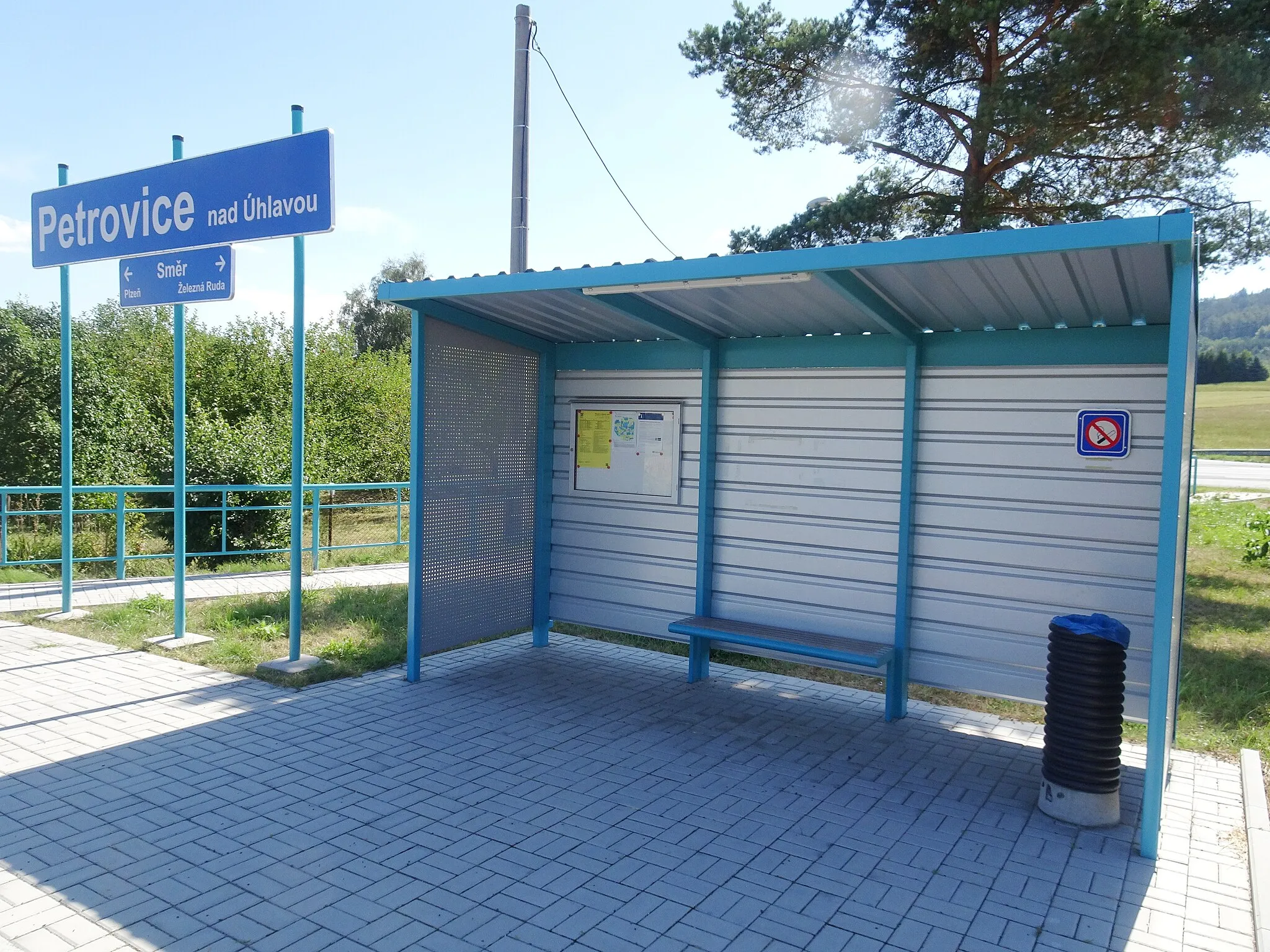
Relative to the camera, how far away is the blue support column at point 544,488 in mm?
7867

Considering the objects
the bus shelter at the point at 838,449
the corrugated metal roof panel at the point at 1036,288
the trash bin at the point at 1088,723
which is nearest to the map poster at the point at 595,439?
the bus shelter at the point at 838,449

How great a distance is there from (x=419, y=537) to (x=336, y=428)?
15419mm

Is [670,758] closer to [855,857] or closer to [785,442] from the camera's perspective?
[855,857]

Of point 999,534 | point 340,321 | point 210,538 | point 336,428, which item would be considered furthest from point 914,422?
point 340,321

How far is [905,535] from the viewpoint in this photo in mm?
6117

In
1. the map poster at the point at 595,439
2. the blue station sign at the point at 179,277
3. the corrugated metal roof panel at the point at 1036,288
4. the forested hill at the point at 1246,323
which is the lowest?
the map poster at the point at 595,439

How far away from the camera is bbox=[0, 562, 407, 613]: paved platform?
9.26 metres

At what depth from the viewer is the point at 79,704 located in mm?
6090

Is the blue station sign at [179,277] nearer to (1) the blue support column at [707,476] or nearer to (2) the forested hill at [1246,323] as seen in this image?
(1) the blue support column at [707,476]

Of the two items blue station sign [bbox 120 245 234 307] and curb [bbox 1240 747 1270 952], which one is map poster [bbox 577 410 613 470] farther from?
curb [bbox 1240 747 1270 952]

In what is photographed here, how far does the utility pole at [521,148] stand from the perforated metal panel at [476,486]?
251 centimetres

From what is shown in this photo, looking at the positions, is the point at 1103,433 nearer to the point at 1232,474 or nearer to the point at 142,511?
the point at 142,511

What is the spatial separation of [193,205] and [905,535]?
5.92m

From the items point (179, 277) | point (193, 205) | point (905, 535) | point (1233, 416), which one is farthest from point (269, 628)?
point (1233, 416)
